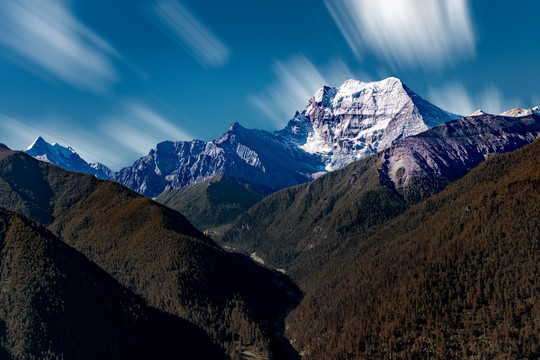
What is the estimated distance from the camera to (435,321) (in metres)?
167

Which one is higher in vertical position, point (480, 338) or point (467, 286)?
point (467, 286)

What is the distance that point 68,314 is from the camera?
162250mm

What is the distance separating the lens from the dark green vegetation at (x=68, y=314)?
153 metres

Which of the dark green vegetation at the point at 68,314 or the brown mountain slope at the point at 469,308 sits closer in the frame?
the brown mountain slope at the point at 469,308

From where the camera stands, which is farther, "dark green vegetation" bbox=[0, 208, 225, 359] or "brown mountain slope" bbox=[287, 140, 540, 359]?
"dark green vegetation" bbox=[0, 208, 225, 359]

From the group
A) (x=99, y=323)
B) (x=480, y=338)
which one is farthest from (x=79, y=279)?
(x=480, y=338)

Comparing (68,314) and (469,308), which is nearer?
(68,314)

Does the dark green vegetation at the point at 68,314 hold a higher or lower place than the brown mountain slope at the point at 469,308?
lower

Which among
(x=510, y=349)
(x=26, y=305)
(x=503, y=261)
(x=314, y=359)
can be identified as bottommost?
(x=26, y=305)

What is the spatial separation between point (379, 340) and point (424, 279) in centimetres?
4616

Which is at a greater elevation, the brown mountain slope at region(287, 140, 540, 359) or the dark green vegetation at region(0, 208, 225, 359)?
the brown mountain slope at region(287, 140, 540, 359)

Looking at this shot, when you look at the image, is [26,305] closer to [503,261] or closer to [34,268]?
[34,268]

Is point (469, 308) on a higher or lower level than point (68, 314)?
higher

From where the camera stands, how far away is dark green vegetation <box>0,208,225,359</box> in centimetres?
15262
